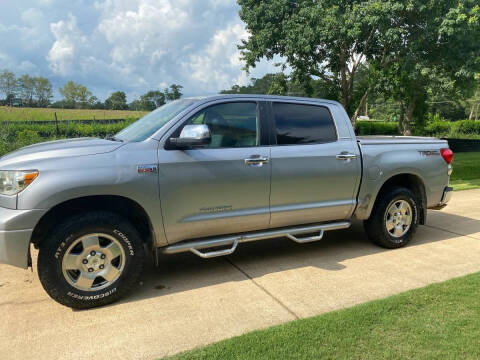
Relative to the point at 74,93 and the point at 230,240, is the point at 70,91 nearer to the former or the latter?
the point at 74,93

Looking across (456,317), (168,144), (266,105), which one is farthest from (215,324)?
(266,105)

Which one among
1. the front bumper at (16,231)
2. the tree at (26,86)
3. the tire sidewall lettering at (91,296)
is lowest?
the tire sidewall lettering at (91,296)

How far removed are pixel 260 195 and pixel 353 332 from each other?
1.65 meters

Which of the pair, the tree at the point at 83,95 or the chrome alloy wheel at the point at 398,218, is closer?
the chrome alloy wheel at the point at 398,218

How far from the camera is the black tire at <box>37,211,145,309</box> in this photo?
3309 mm

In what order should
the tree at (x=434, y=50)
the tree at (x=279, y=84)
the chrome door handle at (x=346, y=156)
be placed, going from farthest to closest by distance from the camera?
the tree at (x=279, y=84) < the tree at (x=434, y=50) < the chrome door handle at (x=346, y=156)

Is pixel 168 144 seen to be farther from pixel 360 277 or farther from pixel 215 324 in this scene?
pixel 360 277

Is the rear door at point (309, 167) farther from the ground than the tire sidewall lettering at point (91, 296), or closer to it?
farther from the ground

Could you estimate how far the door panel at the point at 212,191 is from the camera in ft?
12.2

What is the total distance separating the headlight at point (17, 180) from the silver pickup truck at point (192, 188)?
0.04 ft

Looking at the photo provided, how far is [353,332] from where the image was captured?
304 centimetres

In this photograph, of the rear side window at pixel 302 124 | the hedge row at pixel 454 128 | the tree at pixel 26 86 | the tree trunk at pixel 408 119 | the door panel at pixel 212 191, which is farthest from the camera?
the tree at pixel 26 86

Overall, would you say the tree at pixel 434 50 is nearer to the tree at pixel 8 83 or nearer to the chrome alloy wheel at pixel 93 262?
the chrome alloy wheel at pixel 93 262

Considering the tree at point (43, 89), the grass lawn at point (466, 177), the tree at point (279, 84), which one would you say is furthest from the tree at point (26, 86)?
the grass lawn at point (466, 177)
